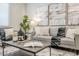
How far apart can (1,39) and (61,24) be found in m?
1.29

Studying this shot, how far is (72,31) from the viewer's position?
216 centimetres

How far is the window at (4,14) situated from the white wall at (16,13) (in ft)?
0.27

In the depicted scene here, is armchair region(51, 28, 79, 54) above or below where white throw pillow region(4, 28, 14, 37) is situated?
below

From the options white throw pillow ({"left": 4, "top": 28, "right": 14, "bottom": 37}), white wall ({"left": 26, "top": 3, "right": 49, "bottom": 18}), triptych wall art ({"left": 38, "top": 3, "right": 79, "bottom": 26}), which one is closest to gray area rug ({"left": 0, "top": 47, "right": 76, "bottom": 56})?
white throw pillow ({"left": 4, "top": 28, "right": 14, "bottom": 37})

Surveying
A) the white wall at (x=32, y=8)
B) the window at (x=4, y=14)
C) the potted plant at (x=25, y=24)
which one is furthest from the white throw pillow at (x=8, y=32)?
the white wall at (x=32, y=8)

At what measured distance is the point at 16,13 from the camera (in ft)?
7.22

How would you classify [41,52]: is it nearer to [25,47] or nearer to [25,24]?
[25,47]

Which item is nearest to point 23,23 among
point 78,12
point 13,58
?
point 13,58

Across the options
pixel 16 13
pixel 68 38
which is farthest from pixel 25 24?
pixel 68 38

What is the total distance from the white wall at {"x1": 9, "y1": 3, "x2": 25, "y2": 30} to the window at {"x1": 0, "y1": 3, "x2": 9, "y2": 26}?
83 millimetres

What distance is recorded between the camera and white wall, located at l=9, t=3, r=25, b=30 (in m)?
2.18

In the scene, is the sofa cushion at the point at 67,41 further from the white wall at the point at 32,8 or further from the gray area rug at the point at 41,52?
the white wall at the point at 32,8

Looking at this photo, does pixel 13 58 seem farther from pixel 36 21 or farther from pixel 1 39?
pixel 36 21

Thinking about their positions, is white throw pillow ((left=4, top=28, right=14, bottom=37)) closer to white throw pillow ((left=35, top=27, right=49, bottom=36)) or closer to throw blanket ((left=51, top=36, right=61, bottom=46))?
white throw pillow ((left=35, top=27, right=49, bottom=36))
